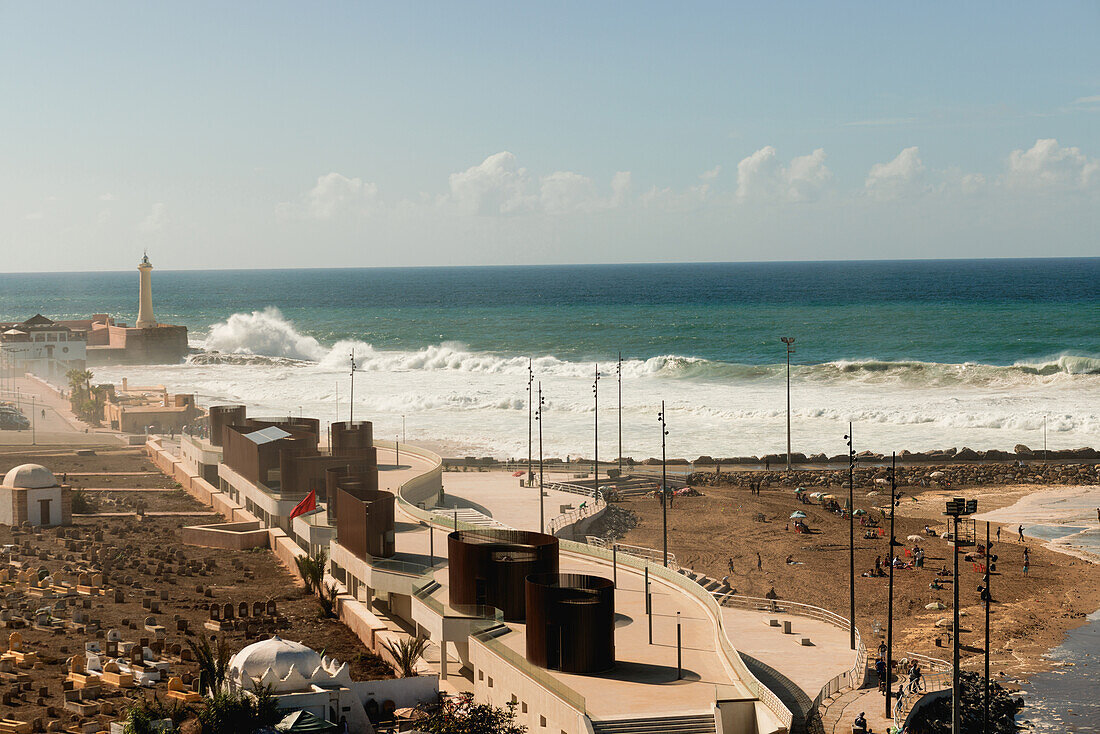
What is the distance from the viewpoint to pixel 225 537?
48812 millimetres

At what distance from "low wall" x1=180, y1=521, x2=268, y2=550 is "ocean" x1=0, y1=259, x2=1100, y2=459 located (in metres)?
27.8

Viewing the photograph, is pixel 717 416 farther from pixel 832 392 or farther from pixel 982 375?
pixel 982 375

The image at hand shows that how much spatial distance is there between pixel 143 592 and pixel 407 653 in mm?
13291

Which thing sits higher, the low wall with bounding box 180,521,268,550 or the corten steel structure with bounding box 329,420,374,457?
the corten steel structure with bounding box 329,420,374,457

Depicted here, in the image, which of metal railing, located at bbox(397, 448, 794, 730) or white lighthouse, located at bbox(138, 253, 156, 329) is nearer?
metal railing, located at bbox(397, 448, 794, 730)

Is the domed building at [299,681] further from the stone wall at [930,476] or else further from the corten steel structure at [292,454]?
the stone wall at [930,476]

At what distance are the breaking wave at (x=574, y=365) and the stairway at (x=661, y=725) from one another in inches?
3437

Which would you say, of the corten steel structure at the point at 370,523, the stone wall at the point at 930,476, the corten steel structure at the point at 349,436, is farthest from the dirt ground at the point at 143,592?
the stone wall at the point at 930,476

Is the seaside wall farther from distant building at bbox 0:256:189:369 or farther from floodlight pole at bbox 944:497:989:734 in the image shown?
distant building at bbox 0:256:189:369

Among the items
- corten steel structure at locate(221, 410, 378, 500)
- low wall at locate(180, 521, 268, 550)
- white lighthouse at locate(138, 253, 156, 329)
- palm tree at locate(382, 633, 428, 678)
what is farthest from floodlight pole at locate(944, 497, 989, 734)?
white lighthouse at locate(138, 253, 156, 329)

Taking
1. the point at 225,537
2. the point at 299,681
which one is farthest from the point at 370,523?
the point at 225,537

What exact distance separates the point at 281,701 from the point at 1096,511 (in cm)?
4287

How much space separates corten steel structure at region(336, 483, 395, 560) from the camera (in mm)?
37537

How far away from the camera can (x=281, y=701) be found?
2648 cm
